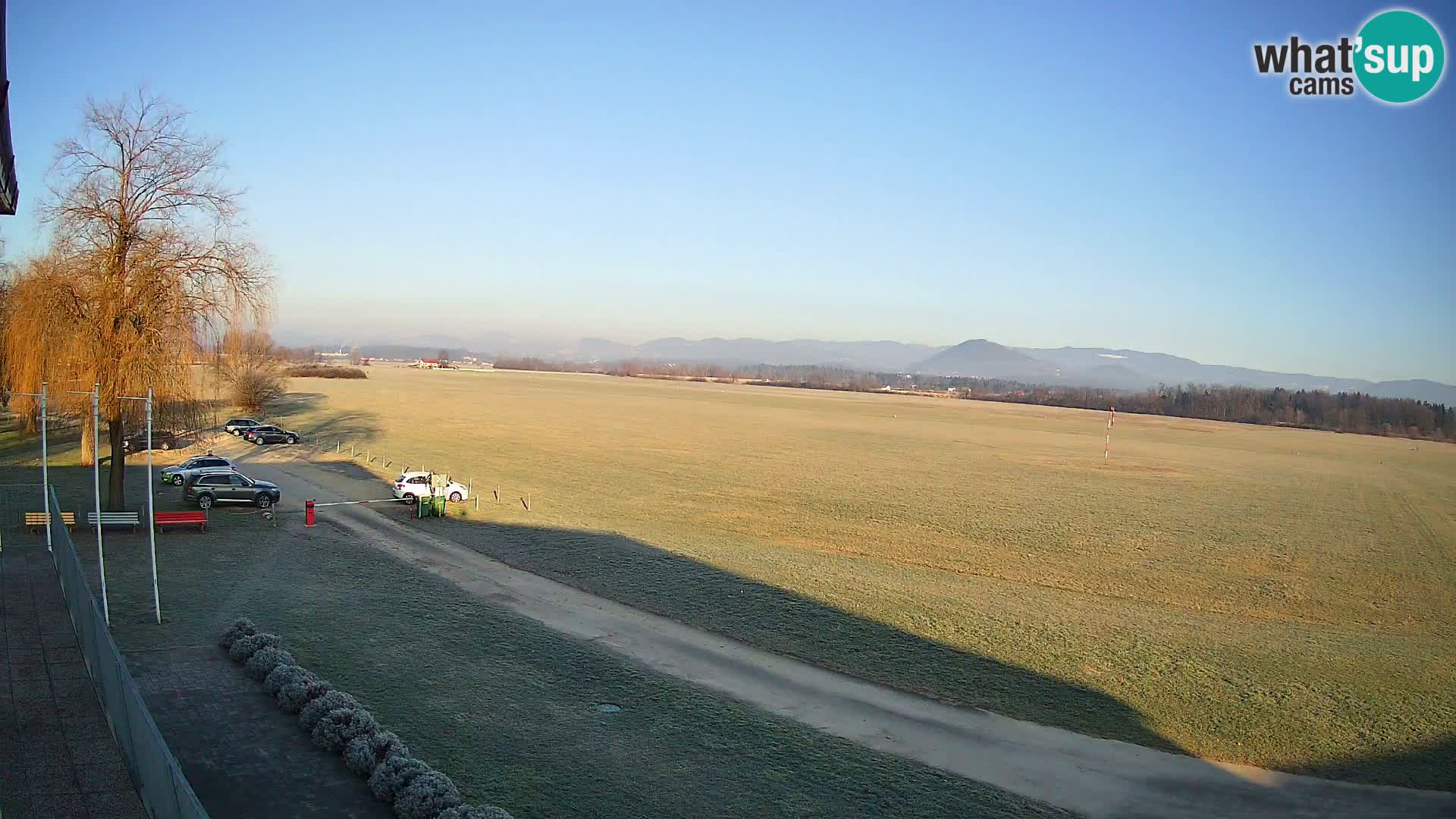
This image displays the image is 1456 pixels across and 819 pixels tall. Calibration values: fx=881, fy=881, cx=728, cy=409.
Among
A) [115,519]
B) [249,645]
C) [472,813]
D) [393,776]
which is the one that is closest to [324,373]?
[115,519]

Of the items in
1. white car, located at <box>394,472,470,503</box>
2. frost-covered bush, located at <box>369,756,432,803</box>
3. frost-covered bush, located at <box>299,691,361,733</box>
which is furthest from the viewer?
white car, located at <box>394,472,470,503</box>

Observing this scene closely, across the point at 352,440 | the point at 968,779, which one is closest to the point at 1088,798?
the point at 968,779

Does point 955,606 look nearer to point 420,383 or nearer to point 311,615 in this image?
point 311,615

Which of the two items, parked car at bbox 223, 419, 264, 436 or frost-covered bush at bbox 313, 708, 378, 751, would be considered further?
parked car at bbox 223, 419, 264, 436

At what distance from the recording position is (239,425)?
5375 cm

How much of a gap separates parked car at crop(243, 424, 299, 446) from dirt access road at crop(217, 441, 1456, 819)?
37144mm

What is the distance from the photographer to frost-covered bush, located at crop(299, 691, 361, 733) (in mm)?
12750

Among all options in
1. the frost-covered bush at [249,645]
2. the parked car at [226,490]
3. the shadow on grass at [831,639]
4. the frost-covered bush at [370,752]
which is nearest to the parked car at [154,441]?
the parked car at [226,490]

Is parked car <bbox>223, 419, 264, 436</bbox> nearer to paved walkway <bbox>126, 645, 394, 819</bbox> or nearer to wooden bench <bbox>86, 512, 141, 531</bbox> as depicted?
wooden bench <bbox>86, 512, 141, 531</bbox>

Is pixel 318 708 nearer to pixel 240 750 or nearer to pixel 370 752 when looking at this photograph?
pixel 240 750

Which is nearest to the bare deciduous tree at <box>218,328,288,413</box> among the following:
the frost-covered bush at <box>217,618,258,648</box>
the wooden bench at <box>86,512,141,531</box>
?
the wooden bench at <box>86,512,141,531</box>

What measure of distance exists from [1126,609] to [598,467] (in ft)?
102

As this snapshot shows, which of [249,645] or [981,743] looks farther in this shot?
[249,645]

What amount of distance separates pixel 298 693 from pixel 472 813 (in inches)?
186
